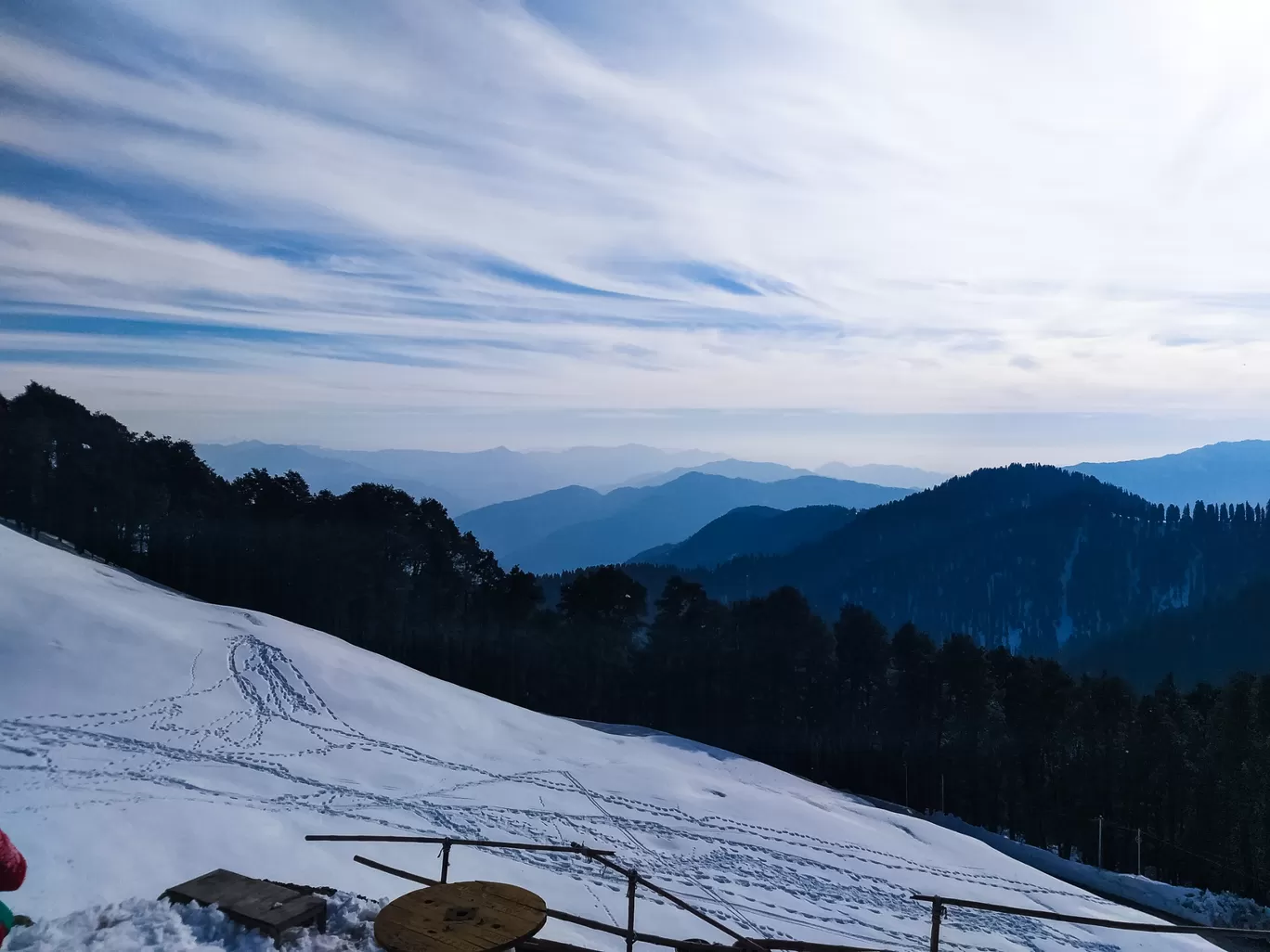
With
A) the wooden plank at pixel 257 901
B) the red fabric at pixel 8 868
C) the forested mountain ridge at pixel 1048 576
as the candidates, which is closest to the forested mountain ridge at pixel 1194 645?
the forested mountain ridge at pixel 1048 576

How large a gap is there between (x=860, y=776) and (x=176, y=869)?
144ft

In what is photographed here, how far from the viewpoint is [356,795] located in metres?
17.9

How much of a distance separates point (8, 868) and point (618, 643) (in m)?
44.8

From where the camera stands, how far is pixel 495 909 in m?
6.62

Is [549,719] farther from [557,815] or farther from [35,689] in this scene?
[35,689]

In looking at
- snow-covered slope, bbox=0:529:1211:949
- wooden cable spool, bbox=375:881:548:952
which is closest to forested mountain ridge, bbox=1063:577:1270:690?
snow-covered slope, bbox=0:529:1211:949

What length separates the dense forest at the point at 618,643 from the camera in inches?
1773

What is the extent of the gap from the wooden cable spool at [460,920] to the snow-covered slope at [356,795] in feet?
17.0

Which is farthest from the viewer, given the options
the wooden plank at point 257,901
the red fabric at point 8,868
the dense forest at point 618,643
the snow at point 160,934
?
the dense forest at point 618,643

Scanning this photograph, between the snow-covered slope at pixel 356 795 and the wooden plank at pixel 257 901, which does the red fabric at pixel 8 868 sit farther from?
the snow-covered slope at pixel 356 795

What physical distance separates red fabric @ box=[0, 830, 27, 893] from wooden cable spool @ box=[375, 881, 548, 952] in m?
2.52

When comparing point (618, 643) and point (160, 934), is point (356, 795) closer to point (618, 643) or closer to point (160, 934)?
point (160, 934)

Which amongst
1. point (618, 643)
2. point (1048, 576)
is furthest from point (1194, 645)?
point (618, 643)

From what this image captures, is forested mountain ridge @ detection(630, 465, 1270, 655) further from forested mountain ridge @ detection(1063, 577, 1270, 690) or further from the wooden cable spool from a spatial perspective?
the wooden cable spool
